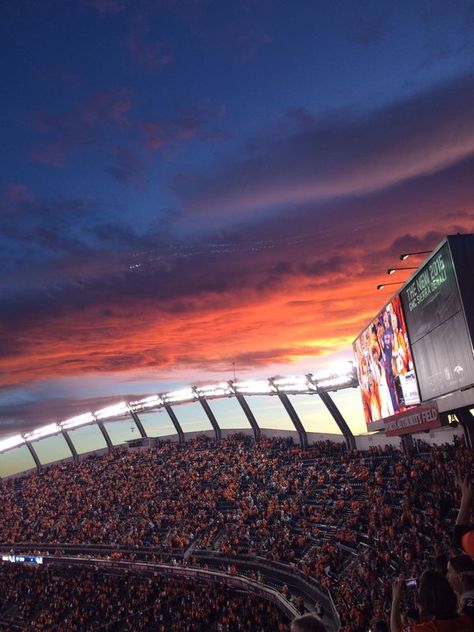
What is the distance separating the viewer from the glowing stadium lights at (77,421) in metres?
50.7

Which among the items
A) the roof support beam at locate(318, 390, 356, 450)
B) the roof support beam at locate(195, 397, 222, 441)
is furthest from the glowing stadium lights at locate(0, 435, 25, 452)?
the roof support beam at locate(318, 390, 356, 450)

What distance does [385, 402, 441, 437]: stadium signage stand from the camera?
11.8 metres

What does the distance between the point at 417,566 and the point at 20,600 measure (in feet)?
111

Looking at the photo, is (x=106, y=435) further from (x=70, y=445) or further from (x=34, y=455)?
(x=34, y=455)

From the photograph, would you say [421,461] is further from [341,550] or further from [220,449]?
[220,449]

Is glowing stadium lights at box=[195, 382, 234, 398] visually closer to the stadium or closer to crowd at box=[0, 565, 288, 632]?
the stadium

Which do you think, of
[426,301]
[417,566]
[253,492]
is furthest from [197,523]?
[426,301]

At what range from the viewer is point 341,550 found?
2114 cm

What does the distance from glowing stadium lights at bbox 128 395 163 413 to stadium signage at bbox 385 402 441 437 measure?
33119 mm

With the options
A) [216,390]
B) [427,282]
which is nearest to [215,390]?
[216,390]

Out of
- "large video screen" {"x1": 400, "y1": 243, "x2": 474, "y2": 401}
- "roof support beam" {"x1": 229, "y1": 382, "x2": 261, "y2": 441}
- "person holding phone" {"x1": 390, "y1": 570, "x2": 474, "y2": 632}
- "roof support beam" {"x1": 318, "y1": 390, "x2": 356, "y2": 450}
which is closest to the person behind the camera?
"person holding phone" {"x1": 390, "y1": 570, "x2": 474, "y2": 632}

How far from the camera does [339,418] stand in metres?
31.2

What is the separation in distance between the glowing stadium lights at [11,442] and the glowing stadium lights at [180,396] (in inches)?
897

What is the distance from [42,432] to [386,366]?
154 ft
